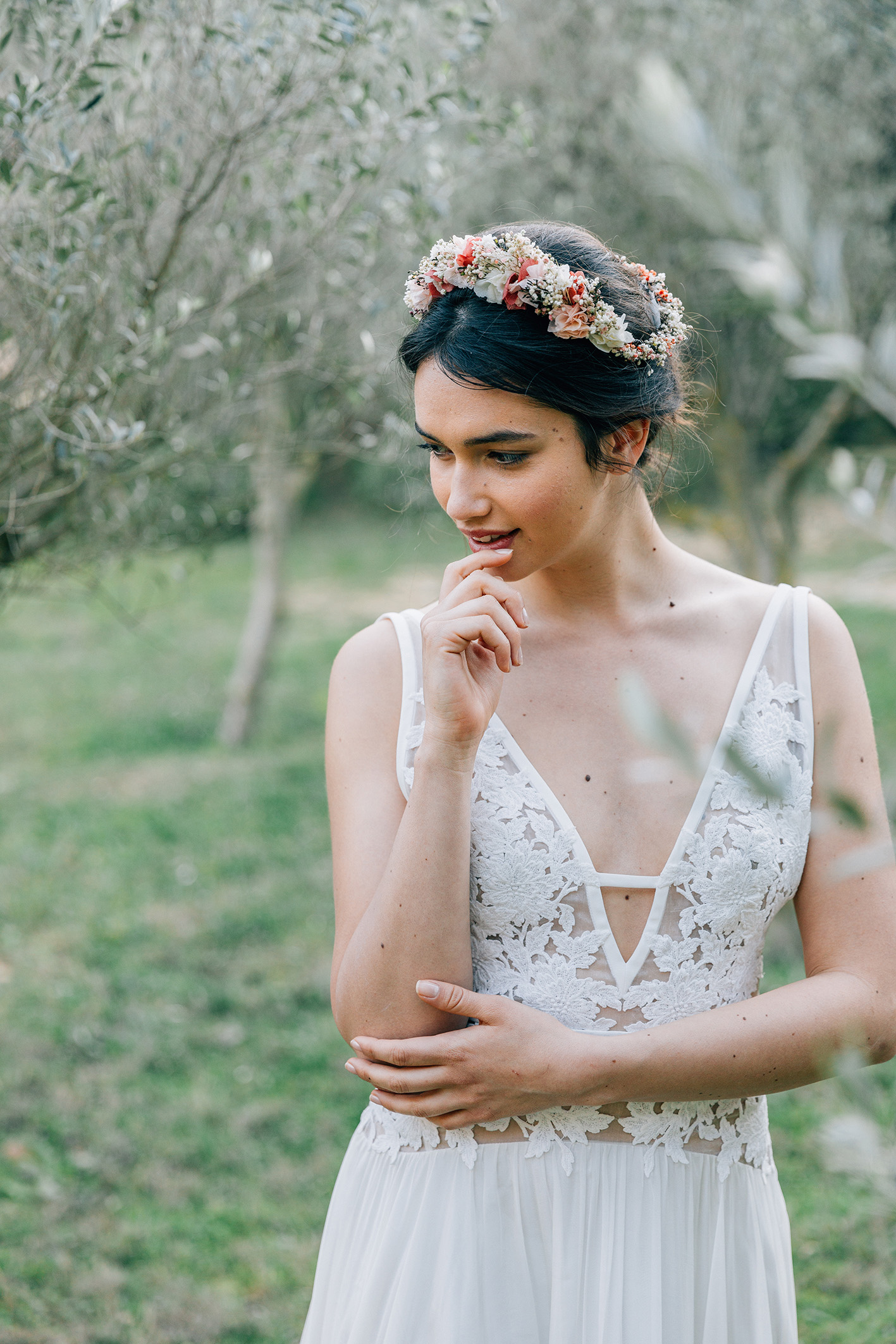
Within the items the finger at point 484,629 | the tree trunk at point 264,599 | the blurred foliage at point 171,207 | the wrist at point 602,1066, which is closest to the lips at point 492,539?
the finger at point 484,629

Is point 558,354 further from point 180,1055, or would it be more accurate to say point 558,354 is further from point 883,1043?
point 180,1055

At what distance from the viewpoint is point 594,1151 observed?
1920 millimetres

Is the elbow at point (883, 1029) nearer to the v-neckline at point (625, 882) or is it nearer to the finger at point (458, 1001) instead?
the v-neckline at point (625, 882)

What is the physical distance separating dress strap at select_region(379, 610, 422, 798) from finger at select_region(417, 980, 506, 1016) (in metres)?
0.35

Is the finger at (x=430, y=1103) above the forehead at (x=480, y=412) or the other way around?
the other way around

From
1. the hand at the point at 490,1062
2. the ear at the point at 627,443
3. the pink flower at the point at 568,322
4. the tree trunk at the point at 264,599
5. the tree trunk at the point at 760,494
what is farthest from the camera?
the tree trunk at the point at 264,599

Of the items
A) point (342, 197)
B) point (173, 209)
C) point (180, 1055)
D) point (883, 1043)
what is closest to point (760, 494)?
point (342, 197)

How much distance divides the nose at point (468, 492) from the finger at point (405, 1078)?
871 millimetres

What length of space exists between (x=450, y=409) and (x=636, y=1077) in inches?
42.5

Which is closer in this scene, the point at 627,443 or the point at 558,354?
the point at 558,354

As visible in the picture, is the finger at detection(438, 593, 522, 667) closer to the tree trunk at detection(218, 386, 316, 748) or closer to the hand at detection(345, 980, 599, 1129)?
the hand at detection(345, 980, 599, 1129)

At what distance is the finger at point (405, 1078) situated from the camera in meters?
1.75

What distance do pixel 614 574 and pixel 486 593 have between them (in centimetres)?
39

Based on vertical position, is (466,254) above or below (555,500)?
above
